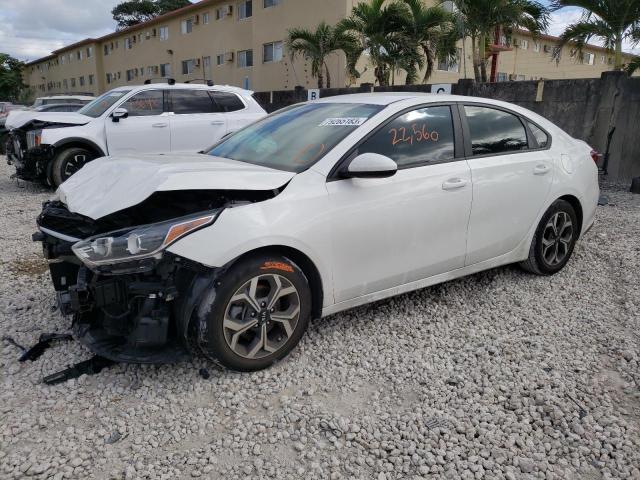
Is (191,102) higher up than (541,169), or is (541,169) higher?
(191,102)

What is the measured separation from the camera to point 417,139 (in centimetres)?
363

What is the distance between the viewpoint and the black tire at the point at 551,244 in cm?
443

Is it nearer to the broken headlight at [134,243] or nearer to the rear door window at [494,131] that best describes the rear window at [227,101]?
the rear door window at [494,131]

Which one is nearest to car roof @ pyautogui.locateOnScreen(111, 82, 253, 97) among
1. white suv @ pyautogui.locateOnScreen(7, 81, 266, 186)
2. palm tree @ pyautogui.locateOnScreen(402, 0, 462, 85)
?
white suv @ pyautogui.locateOnScreen(7, 81, 266, 186)

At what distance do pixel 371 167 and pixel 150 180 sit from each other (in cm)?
130

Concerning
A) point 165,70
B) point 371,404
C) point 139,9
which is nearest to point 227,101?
point 371,404

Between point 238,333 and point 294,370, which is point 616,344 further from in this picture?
point 238,333

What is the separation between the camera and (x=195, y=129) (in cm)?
906

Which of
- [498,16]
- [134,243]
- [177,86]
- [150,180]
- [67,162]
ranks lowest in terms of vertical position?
[134,243]

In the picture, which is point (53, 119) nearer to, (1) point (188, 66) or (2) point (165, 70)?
(1) point (188, 66)

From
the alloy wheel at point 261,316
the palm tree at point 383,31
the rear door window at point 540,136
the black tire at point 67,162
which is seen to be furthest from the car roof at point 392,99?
the palm tree at point 383,31

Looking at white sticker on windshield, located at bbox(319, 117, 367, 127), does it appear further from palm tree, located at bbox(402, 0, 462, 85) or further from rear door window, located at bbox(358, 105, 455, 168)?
palm tree, located at bbox(402, 0, 462, 85)

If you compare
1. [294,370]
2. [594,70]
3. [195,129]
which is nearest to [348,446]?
[294,370]

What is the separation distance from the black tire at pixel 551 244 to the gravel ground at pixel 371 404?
1.76 ft
